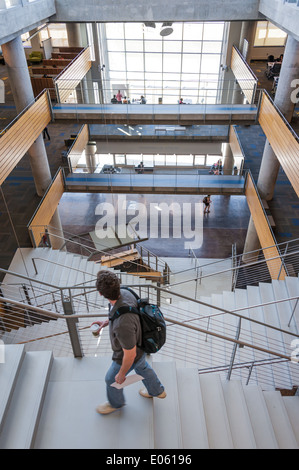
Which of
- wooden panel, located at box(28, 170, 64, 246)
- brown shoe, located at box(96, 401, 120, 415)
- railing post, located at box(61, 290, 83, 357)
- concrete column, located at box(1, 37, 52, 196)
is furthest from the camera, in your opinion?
wooden panel, located at box(28, 170, 64, 246)

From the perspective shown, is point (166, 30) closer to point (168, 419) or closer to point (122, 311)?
point (122, 311)

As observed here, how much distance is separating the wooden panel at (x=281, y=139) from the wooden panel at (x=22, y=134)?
4.02 metres

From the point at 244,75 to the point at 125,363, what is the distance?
7.58m

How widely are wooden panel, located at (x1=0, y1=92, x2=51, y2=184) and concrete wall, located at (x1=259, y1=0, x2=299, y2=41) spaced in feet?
13.2

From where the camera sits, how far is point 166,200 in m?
9.73

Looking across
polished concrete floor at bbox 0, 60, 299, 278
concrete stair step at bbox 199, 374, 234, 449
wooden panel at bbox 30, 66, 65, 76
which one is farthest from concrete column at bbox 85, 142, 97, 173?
concrete stair step at bbox 199, 374, 234, 449

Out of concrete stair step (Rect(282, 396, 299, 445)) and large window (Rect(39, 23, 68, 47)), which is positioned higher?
large window (Rect(39, 23, 68, 47))

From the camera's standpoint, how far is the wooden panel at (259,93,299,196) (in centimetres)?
461

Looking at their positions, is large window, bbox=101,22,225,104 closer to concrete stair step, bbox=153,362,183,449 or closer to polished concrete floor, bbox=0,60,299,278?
polished concrete floor, bbox=0,60,299,278

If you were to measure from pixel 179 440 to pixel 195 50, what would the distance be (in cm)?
1175

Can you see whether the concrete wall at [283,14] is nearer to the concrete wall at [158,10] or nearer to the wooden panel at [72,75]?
the concrete wall at [158,10]

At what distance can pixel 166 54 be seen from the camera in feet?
36.8
